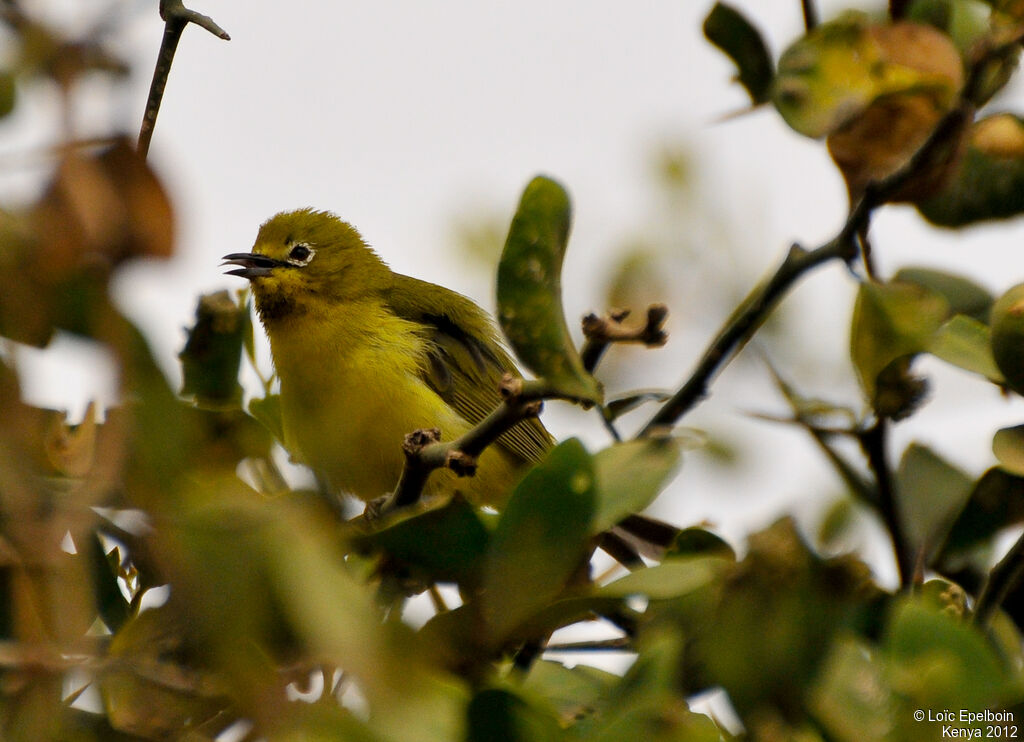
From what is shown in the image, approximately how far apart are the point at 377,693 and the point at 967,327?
1.45 meters

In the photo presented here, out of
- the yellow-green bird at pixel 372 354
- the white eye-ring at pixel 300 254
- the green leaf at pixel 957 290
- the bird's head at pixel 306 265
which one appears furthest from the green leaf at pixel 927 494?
the white eye-ring at pixel 300 254

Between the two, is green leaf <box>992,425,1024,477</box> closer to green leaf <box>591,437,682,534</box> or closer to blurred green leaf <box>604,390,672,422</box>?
blurred green leaf <box>604,390,672,422</box>

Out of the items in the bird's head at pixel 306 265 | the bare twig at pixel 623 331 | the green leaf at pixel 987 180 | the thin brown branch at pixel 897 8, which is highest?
the thin brown branch at pixel 897 8

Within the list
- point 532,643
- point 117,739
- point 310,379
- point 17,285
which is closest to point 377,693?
point 17,285

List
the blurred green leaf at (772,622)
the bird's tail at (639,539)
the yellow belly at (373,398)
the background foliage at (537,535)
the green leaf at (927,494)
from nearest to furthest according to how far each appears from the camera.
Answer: the background foliage at (537,535) → the blurred green leaf at (772,622) → the green leaf at (927,494) → the bird's tail at (639,539) → the yellow belly at (373,398)

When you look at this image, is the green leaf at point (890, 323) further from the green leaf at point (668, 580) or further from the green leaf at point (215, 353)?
the green leaf at point (215, 353)

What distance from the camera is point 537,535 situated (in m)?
1.33

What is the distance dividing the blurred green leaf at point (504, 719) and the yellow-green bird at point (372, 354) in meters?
2.63

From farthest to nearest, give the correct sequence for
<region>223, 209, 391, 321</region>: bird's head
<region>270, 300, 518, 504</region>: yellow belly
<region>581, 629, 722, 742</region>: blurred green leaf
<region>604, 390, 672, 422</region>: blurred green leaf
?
1. <region>223, 209, 391, 321</region>: bird's head
2. <region>270, 300, 518, 504</region>: yellow belly
3. <region>604, 390, 672, 422</region>: blurred green leaf
4. <region>581, 629, 722, 742</region>: blurred green leaf

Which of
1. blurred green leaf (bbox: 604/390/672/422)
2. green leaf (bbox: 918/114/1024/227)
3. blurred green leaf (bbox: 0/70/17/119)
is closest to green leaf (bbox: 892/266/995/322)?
green leaf (bbox: 918/114/1024/227)

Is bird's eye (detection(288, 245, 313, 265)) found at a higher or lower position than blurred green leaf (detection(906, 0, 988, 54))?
lower

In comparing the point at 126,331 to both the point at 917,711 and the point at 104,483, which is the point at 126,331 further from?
the point at 917,711

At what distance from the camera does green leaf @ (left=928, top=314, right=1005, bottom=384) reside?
6.14 ft

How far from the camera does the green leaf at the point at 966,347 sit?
187 centimetres
